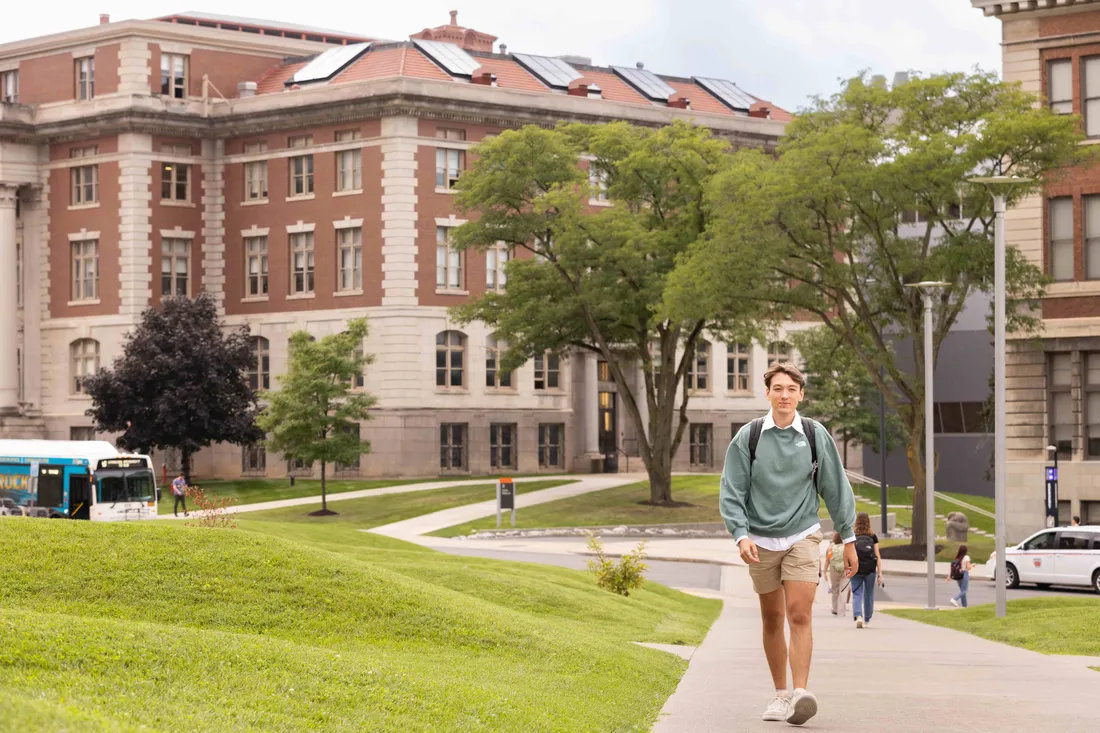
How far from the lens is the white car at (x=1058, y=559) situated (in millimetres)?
36094

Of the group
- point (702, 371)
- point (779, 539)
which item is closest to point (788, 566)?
point (779, 539)

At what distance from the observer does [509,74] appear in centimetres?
7731

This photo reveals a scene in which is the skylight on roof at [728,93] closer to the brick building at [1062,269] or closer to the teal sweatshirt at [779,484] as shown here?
the brick building at [1062,269]

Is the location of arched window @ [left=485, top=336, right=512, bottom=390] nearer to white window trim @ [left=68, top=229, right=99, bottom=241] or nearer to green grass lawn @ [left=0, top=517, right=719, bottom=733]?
white window trim @ [left=68, top=229, right=99, bottom=241]

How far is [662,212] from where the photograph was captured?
197 feet

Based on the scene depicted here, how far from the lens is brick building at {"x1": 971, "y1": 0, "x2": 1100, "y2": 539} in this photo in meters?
45.6

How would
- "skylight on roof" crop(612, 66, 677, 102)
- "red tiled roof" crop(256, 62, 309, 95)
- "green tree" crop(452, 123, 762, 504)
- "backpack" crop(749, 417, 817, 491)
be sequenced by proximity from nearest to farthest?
"backpack" crop(749, 417, 817, 491) → "green tree" crop(452, 123, 762, 504) → "red tiled roof" crop(256, 62, 309, 95) → "skylight on roof" crop(612, 66, 677, 102)

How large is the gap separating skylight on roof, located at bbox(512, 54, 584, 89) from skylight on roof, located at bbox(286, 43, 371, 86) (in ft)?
24.9

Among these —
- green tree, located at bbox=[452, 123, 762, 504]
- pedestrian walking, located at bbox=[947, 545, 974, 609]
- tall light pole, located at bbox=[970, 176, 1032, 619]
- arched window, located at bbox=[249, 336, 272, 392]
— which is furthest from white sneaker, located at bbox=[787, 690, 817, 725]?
arched window, located at bbox=[249, 336, 272, 392]

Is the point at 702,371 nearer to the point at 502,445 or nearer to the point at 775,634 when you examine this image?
the point at 502,445

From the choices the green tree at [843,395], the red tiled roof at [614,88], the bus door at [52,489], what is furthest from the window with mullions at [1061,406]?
the red tiled roof at [614,88]

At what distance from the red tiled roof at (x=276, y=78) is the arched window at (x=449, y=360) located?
14367 mm

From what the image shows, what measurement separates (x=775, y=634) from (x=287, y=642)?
3.99 meters

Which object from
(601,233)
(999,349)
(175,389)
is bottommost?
(175,389)
